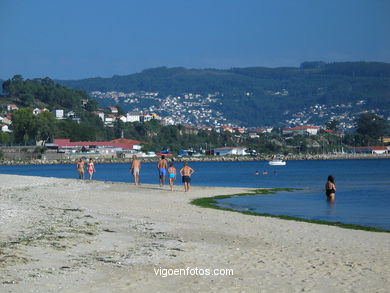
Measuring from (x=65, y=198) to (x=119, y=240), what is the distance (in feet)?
38.7

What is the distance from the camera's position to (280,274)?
36.8 feet

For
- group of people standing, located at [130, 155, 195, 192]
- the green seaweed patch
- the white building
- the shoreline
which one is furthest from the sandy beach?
the white building

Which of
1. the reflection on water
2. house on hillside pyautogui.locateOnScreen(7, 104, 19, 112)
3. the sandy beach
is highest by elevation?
house on hillside pyautogui.locateOnScreen(7, 104, 19, 112)

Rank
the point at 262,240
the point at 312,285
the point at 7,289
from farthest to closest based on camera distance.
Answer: the point at 262,240, the point at 312,285, the point at 7,289

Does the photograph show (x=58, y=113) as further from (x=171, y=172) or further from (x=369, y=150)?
(x=171, y=172)

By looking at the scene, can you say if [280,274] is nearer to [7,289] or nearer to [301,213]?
[7,289]

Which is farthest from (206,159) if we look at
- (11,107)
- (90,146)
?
(11,107)

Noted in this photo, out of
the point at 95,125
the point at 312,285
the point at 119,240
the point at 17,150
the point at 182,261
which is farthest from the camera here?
the point at 95,125

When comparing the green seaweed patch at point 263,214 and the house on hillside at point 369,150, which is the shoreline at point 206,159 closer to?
the house on hillside at point 369,150

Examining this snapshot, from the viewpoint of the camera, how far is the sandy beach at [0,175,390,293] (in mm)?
10500

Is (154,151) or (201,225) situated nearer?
(201,225)

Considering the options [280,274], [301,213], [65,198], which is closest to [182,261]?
[280,274]

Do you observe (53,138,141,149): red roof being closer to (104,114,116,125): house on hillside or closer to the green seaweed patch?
(104,114,116,125): house on hillside

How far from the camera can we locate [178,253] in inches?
507
